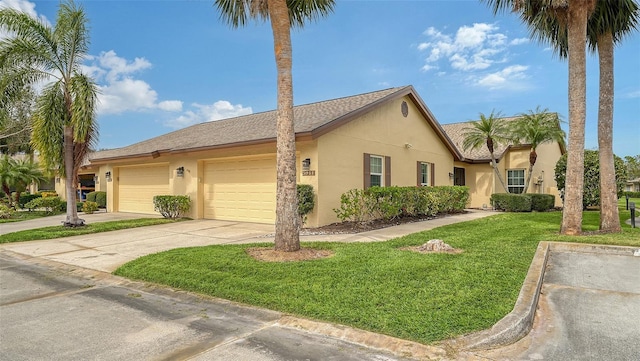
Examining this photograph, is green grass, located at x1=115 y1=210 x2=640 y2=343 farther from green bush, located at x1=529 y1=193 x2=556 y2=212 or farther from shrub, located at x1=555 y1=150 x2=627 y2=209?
shrub, located at x1=555 y1=150 x2=627 y2=209

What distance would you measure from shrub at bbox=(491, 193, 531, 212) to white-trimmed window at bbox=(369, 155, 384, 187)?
24.4 ft

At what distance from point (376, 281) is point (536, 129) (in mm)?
16426

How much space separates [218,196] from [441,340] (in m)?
12.0

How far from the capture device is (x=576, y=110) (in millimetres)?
8945

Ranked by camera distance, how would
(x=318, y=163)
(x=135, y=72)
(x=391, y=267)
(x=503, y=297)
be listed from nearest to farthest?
(x=503, y=297) → (x=391, y=267) → (x=318, y=163) → (x=135, y=72)

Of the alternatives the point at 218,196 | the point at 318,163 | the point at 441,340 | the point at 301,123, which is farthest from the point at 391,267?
the point at 218,196

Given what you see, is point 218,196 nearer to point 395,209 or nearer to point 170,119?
point 395,209

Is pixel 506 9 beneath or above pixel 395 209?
above

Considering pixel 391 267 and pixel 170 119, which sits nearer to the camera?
pixel 391 267

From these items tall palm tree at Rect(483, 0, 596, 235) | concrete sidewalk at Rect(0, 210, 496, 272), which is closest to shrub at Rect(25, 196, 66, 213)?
concrete sidewalk at Rect(0, 210, 496, 272)

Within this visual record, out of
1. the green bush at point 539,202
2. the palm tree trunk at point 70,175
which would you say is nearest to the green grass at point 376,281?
the palm tree trunk at point 70,175

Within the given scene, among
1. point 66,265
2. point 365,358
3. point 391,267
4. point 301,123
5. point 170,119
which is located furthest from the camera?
point 170,119

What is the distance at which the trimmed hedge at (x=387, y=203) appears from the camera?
1143 cm

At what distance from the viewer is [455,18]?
13.4 meters
